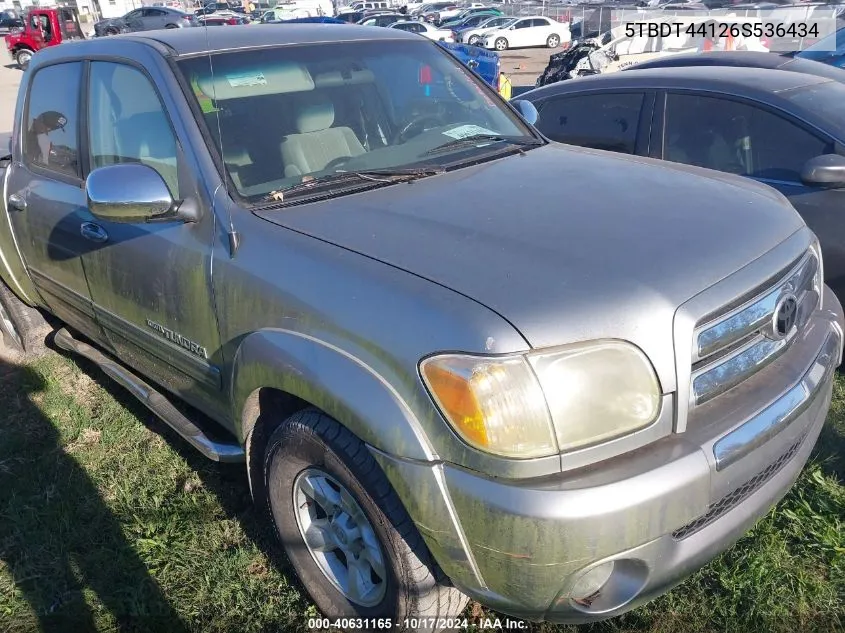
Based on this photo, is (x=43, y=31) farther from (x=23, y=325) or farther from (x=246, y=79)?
(x=246, y=79)

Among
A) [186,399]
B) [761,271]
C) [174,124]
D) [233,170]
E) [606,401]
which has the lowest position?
[186,399]

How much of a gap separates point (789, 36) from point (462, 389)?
712 inches

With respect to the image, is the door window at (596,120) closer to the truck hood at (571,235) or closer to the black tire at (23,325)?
the truck hood at (571,235)

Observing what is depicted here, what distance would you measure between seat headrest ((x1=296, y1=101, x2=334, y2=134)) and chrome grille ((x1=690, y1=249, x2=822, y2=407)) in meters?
1.66

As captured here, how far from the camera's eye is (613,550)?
1703 mm

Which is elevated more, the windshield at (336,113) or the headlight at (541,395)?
the windshield at (336,113)

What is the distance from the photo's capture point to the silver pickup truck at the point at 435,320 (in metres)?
1.70

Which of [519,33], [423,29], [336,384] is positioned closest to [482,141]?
[336,384]

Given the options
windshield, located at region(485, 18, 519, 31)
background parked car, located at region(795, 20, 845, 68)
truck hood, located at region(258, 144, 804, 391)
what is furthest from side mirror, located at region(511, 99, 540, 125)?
windshield, located at region(485, 18, 519, 31)

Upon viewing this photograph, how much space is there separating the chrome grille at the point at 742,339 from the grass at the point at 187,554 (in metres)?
0.90

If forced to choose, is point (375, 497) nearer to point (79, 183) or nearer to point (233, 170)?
point (233, 170)

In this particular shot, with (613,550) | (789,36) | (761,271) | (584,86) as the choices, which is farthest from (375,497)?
(789,36)

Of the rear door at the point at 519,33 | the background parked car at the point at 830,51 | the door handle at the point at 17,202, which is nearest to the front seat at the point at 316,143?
the door handle at the point at 17,202

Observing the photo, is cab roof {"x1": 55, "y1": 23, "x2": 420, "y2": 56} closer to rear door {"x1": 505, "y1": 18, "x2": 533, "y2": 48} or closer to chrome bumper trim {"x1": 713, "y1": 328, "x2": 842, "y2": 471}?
chrome bumper trim {"x1": 713, "y1": 328, "x2": 842, "y2": 471}
